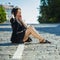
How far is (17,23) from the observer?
13.6 meters

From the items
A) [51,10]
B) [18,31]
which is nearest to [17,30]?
[18,31]

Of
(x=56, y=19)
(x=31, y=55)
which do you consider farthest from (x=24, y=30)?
(x=56, y=19)

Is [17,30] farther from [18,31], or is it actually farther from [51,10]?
[51,10]

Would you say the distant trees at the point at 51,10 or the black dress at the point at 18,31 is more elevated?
the black dress at the point at 18,31

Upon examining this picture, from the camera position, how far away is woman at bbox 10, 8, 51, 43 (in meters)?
13.5

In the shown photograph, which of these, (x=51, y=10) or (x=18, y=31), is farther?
(x=51, y=10)

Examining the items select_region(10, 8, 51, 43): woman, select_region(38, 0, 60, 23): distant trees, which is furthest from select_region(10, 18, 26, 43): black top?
select_region(38, 0, 60, 23): distant trees

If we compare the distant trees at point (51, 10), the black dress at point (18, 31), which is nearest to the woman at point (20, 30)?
the black dress at point (18, 31)

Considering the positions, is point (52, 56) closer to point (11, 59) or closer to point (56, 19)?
point (11, 59)

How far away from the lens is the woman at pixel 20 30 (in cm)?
1347

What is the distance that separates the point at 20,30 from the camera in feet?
44.8

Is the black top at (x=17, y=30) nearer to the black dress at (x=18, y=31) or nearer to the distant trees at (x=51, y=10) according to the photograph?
the black dress at (x=18, y=31)

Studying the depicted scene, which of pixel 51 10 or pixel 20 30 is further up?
pixel 20 30

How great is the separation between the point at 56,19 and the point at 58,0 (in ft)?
12.8
